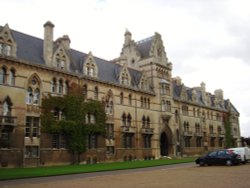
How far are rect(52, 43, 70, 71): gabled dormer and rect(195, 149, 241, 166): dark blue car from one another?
1999 cm

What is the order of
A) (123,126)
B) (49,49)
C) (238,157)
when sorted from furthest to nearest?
(123,126) < (49,49) < (238,157)

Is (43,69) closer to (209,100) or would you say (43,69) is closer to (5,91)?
(5,91)

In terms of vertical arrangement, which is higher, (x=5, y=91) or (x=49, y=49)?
(x=49, y=49)

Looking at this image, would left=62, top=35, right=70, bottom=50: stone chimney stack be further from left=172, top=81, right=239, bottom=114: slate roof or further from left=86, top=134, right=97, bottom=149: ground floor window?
left=172, top=81, right=239, bottom=114: slate roof

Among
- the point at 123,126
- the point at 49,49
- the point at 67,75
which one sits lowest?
the point at 123,126

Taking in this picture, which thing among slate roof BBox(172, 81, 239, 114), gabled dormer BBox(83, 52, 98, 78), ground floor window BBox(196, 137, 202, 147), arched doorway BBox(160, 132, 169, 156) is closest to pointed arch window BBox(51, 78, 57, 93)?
gabled dormer BBox(83, 52, 98, 78)

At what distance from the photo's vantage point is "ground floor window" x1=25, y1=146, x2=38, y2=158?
1367 inches

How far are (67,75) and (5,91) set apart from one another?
896 cm

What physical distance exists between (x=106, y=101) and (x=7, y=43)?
1617cm

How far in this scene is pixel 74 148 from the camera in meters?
39.0

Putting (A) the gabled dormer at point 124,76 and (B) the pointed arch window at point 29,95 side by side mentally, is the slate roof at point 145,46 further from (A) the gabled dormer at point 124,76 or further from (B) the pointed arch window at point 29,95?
(B) the pointed arch window at point 29,95

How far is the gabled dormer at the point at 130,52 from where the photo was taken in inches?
2336

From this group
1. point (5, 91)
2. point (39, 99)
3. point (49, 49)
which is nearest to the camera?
point (5, 91)

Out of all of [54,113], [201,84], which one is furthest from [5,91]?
[201,84]
